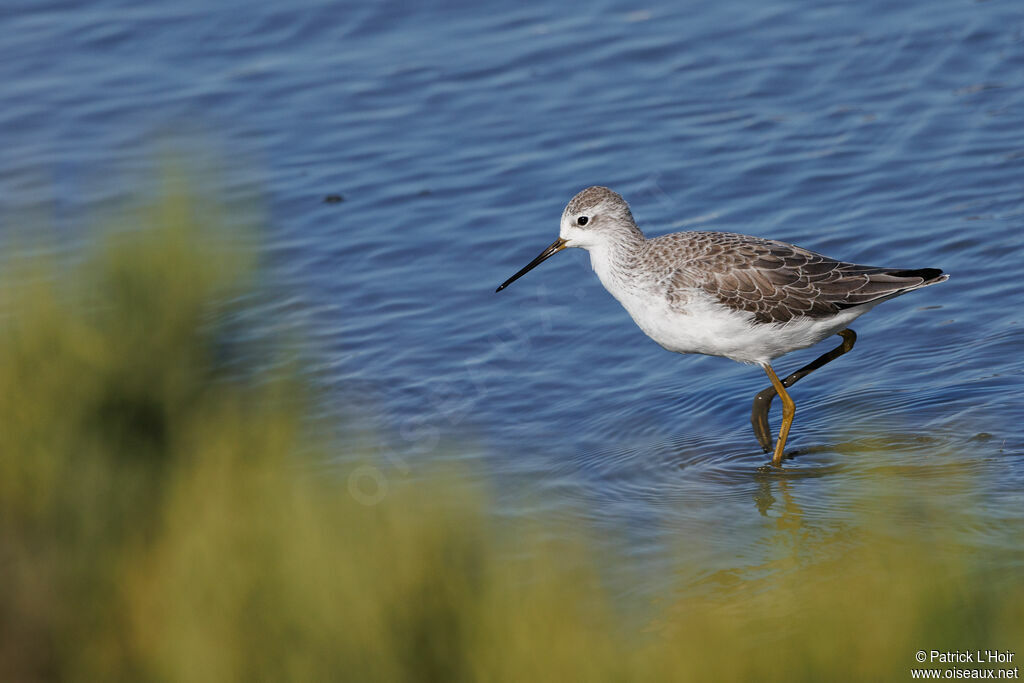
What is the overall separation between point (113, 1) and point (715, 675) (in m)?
14.1

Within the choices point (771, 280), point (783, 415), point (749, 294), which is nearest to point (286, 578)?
point (749, 294)

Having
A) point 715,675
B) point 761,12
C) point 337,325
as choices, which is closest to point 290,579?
point 715,675

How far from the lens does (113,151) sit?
39.7ft

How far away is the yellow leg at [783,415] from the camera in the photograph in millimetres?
7180

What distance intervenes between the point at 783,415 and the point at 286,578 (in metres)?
4.58

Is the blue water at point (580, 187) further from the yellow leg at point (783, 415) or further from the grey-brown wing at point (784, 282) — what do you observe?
the grey-brown wing at point (784, 282)

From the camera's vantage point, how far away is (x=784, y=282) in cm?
716

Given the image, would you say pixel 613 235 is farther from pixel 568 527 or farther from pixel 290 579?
pixel 290 579

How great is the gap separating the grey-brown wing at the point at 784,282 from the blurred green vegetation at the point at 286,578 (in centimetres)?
260

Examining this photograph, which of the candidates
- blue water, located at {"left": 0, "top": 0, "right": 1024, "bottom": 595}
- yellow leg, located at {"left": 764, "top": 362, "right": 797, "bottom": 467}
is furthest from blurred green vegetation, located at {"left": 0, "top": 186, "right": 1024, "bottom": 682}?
yellow leg, located at {"left": 764, "top": 362, "right": 797, "bottom": 467}
